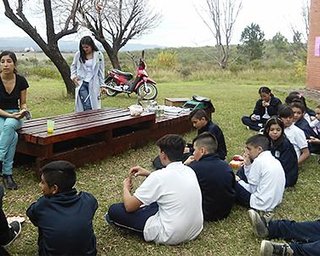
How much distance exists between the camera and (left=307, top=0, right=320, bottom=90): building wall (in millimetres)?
13973

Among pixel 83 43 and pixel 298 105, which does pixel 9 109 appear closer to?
pixel 83 43

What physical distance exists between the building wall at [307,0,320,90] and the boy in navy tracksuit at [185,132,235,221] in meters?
11.2

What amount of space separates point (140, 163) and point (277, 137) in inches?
69.3

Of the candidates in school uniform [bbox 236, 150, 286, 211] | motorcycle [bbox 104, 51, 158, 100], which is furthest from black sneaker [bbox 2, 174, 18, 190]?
motorcycle [bbox 104, 51, 158, 100]

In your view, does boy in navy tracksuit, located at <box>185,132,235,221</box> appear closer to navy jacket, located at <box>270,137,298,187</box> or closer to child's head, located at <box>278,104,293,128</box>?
navy jacket, located at <box>270,137,298,187</box>

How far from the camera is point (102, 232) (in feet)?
11.4

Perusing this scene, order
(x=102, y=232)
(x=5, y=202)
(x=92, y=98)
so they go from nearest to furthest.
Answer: (x=102, y=232), (x=5, y=202), (x=92, y=98)

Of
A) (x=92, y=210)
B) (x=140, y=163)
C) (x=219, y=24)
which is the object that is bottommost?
(x=140, y=163)

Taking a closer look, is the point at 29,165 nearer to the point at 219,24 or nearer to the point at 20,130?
the point at 20,130

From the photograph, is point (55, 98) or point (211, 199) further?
point (55, 98)

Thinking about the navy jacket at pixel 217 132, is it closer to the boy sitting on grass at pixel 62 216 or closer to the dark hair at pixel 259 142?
the dark hair at pixel 259 142

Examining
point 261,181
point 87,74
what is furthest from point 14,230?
point 87,74

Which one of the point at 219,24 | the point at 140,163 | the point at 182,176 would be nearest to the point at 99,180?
the point at 140,163

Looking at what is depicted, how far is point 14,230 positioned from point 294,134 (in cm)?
308
